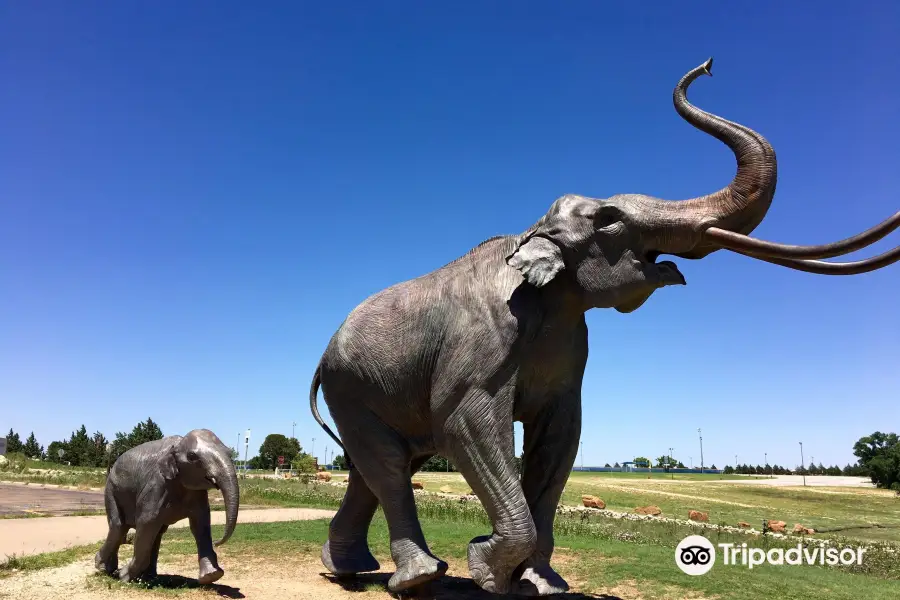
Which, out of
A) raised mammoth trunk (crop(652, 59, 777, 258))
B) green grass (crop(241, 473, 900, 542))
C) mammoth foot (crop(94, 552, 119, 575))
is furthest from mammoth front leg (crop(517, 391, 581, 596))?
green grass (crop(241, 473, 900, 542))

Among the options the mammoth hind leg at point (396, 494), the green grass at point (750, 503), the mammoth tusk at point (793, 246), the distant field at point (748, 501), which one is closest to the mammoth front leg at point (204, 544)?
the mammoth hind leg at point (396, 494)

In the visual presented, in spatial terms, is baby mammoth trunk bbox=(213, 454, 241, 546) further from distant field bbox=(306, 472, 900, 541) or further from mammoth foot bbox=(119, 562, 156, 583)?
distant field bbox=(306, 472, 900, 541)

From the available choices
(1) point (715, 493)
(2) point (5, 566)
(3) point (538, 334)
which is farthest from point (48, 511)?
(1) point (715, 493)

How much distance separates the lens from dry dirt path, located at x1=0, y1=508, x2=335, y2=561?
10757 mm

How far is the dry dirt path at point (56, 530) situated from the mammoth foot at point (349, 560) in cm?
522

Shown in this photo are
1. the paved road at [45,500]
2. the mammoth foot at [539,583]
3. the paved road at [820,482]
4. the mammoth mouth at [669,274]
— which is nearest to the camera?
the mammoth mouth at [669,274]

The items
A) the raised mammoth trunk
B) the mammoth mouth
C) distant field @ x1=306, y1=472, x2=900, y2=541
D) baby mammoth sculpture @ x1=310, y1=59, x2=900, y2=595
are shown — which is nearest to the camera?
the raised mammoth trunk

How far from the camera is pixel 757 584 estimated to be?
7.40 m

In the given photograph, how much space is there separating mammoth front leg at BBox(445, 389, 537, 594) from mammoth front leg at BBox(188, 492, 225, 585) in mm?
3403

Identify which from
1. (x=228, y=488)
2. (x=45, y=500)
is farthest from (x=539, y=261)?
(x=45, y=500)

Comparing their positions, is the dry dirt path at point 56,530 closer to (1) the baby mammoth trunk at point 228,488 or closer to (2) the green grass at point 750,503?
(2) the green grass at point 750,503

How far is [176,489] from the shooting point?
24.0 feet

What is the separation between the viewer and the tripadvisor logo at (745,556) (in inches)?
314

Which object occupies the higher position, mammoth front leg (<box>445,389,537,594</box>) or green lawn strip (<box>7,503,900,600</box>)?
mammoth front leg (<box>445,389,537,594</box>)
